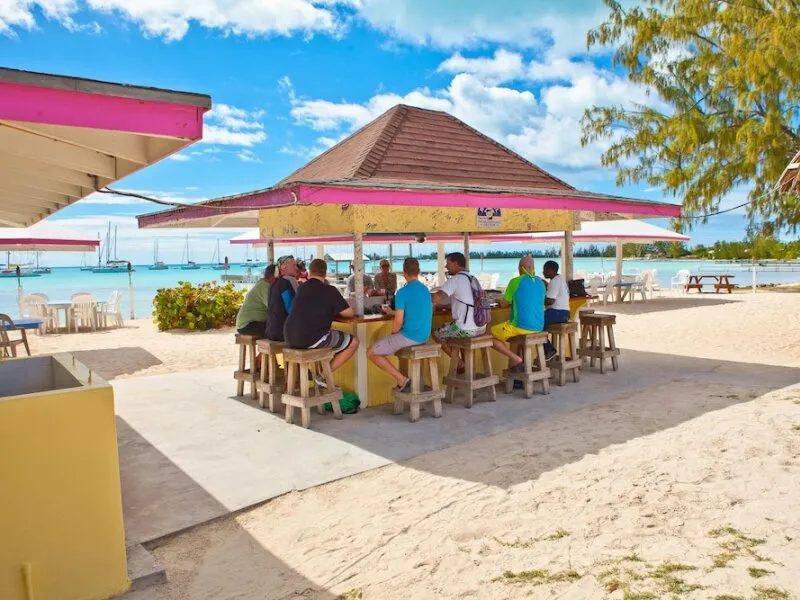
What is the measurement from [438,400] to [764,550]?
11.4ft

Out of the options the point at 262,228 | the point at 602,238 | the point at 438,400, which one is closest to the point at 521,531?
the point at 438,400

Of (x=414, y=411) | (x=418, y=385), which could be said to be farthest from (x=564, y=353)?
(x=414, y=411)

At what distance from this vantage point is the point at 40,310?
14820 millimetres

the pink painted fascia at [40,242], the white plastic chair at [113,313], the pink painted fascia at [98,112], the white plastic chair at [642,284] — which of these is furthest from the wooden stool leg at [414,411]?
the white plastic chair at [642,284]

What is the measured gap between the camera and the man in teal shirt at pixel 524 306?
7.32m

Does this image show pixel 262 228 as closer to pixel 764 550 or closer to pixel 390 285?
pixel 390 285

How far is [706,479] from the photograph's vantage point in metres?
4.31

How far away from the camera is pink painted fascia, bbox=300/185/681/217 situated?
590cm

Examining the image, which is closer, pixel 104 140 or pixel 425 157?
pixel 104 140

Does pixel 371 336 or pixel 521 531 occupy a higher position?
pixel 371 336

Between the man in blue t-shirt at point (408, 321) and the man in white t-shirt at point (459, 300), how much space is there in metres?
0.48

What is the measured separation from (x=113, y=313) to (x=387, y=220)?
11131 millimetres

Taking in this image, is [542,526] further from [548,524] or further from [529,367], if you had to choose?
[529,367]

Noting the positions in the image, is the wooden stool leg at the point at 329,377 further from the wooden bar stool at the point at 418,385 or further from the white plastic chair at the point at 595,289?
the white plastic chair at the point at 595,289
